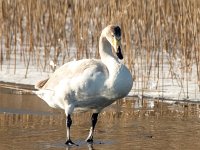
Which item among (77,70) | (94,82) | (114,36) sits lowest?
(94,82)

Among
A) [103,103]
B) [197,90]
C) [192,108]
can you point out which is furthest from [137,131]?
[197,90]

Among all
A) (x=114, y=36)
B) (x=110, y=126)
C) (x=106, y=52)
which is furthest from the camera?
(x=110, y=126)

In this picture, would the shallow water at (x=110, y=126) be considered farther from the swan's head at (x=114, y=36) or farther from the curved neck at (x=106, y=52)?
the swan's head at (x=114, y=36)

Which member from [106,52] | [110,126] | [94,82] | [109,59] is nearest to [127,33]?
[110,126]

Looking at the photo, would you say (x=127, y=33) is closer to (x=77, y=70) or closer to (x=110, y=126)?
(x=110, y=126)

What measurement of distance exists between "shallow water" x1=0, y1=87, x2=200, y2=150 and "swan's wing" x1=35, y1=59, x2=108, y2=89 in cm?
55

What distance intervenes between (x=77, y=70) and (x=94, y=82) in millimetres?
344

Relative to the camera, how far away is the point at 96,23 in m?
11.9

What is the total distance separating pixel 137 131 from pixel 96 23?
424 cm

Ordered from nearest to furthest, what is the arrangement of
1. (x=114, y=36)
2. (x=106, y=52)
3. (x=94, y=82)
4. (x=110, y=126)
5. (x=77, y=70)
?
(x=94, y=82) → (x=114, y=36) → (x=77, y=70) → (x=106, y=52) → (x=110, y=126)

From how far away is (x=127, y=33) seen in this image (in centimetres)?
1093

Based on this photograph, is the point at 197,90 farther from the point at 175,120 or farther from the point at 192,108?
the point at 175,120

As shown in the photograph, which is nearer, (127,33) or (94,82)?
(94,82)

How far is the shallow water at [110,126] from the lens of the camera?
23.6ft
